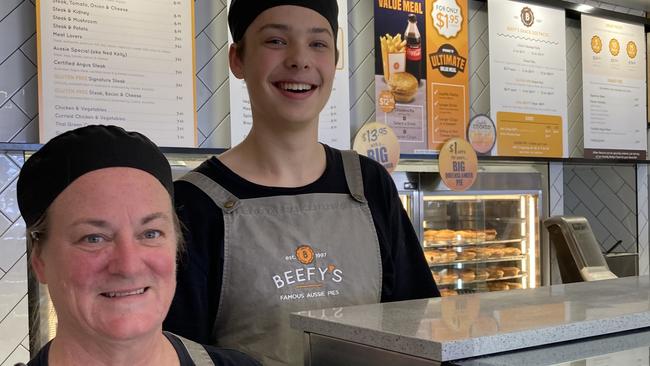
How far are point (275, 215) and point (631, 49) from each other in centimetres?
492

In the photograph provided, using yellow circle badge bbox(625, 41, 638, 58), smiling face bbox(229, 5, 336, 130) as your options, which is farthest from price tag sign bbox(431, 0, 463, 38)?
smiling face bbox(229, 5, 336, 130)

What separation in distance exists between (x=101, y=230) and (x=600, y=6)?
534cm

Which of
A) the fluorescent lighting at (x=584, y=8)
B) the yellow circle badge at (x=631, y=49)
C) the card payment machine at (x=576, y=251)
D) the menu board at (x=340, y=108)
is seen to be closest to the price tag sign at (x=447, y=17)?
the menu board at (x=340, y=108)

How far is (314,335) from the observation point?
1.32m

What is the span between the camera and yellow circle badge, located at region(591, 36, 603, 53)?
5.31 metres

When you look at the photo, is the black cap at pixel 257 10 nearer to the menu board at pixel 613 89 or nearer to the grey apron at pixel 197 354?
the grey apron at pixel 197 354

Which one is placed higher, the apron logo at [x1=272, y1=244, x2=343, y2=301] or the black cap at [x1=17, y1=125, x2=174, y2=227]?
the black cap at [x1=17, y1=125, x2=174, y2=227]

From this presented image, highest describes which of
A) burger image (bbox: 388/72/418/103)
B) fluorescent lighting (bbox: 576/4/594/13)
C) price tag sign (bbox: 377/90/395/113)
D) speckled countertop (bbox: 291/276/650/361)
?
fluorescent lighting (bbox: 576/4/594/13)

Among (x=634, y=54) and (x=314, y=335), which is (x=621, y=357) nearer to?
(x=314, y=335)

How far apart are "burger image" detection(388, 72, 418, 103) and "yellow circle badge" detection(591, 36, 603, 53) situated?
1.80 meters

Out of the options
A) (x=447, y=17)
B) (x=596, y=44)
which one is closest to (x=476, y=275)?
(x=447, y=17)

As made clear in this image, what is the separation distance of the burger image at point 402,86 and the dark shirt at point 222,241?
2623 millimetres

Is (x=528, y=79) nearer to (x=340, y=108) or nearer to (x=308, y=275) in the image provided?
(x=340, y=108)

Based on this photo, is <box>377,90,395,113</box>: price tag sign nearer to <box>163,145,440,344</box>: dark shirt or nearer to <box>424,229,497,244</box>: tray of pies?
<box>424,229,497,244</box>: tray of pies
